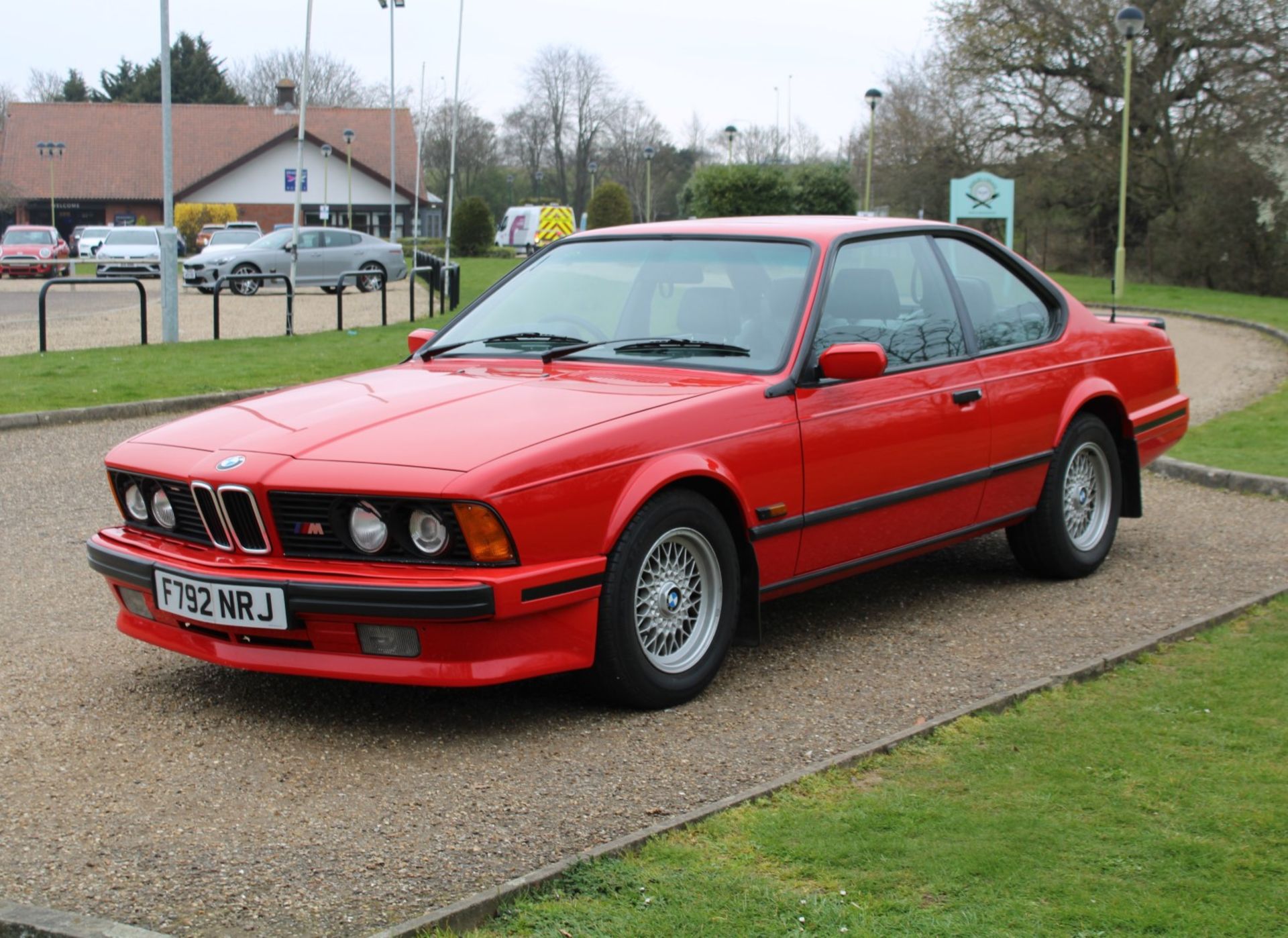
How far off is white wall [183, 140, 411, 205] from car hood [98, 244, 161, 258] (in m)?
28.5

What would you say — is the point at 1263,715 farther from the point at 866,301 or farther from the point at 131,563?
the point at 131,563

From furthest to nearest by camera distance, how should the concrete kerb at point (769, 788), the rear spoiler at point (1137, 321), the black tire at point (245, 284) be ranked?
the black tire at point (245, 284) < the rear spoiler at point (1137, 321) < the concrete kerb at point (769, 788)

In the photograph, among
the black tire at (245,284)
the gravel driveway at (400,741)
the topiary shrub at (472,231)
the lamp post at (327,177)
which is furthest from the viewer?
the lamp post at (327,177)

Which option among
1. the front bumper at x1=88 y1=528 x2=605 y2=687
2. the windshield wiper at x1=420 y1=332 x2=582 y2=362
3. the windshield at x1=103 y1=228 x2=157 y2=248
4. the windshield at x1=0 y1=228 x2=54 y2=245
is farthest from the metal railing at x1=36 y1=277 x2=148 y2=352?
the windshield at x1=0 y1=228 x2=54 y2=245

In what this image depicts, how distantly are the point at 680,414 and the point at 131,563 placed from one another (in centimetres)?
187

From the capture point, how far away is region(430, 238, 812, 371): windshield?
5.61 metres

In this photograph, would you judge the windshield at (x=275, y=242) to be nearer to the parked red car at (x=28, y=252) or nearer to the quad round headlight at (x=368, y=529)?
the parked red car at (x=28, y=252)

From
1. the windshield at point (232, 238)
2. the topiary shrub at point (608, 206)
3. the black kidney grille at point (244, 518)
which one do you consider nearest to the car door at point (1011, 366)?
the black kidney grille at point (244, 518)

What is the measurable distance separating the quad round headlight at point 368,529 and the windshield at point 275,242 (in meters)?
30.2

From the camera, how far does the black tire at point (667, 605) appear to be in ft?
15.4

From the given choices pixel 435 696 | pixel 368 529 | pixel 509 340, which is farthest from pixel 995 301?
pixel 368 529

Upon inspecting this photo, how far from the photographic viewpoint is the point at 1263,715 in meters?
4.78

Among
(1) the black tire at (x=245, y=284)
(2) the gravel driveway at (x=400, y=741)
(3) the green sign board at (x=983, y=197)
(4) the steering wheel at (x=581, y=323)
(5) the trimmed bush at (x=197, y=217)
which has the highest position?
(5) the trimmed bush at (x=197, y=217)

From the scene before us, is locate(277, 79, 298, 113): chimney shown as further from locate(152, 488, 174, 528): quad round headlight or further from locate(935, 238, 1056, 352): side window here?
locate(152, 488, 174, 528): quad round headlight
